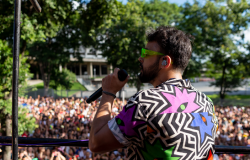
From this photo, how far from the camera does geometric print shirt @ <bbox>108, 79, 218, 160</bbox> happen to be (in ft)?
3.12

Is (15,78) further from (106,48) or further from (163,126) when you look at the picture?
(106,48)

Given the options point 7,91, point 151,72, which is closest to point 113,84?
point 151,72

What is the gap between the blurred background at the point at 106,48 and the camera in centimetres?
736

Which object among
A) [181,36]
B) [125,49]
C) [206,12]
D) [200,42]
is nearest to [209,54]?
[200,42]

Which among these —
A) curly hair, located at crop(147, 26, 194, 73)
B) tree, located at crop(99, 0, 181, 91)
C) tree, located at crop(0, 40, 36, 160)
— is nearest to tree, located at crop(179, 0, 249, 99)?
tree, located at crop(99, 0, 181, 91)

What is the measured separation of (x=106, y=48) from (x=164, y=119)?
17.9 m

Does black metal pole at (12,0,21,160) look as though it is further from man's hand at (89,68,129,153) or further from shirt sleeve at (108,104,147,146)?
shirt sleeve at (108,104,147,146)

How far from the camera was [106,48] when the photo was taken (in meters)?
18.5

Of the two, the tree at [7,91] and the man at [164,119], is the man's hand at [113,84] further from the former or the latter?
the tree at [7,91]

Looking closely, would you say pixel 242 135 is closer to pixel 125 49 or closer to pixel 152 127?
pixel 152 127

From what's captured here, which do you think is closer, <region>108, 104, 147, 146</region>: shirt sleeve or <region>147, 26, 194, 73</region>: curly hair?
<region>108, 104, 147, 146</region>: shirt sleeve

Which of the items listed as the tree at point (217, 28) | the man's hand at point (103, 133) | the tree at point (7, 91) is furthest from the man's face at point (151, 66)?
the tree at point (217, 28)

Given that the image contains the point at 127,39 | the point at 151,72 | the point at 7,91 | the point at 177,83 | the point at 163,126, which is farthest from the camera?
the point at 127,39

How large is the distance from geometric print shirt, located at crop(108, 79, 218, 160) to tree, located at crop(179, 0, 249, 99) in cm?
1806
